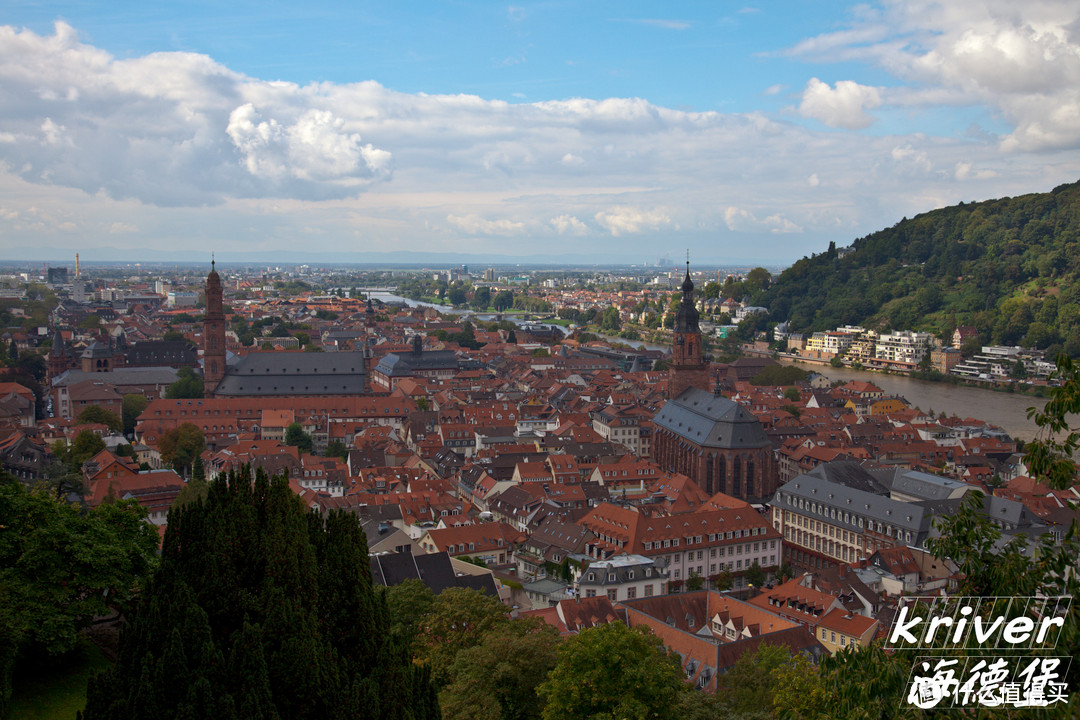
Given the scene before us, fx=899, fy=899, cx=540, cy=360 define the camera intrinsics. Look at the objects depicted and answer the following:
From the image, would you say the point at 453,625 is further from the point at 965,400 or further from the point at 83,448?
the point at 965,400

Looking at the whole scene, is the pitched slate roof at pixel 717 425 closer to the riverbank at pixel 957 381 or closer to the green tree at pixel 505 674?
the green tree at pixel 505 674

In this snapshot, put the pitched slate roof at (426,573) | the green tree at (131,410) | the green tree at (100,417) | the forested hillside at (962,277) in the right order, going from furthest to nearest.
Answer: the forested hillside at (962,277), the green tree at (131,410), the green tree at (100,417), the pitched slate roof at (426,573)

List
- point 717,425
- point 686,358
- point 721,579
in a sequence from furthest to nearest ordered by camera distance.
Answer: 1. point 686,358
2. point 717,425
3. point 721,579

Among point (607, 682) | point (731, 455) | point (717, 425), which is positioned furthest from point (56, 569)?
point (717, 425)

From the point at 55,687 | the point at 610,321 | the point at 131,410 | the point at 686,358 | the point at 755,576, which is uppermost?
the point at 686,358

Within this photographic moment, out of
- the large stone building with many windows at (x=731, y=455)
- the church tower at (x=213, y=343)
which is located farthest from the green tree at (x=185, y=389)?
the large stone building with many windows at (x=731, y=455)

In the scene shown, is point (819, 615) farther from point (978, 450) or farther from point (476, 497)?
point (978, 450)
